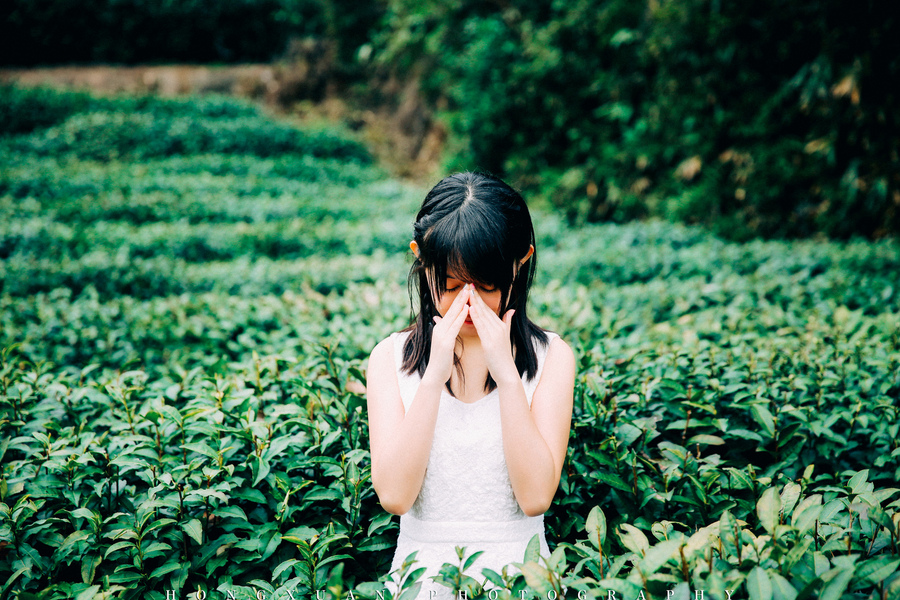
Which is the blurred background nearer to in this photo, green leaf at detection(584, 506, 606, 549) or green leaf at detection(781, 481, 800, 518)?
green leaf at detection(781, 481, 800, 518)

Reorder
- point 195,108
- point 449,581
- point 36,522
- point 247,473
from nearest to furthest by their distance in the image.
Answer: point 449,581, point 36,522, point 247,473, point 195,108

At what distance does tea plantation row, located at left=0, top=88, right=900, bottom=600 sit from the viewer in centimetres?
124

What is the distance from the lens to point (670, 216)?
706 centimetres

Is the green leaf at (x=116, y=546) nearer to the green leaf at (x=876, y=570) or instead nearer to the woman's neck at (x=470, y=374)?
the woman's neck at (x=470, y=374)

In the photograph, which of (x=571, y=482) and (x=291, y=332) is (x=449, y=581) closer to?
(x=571, y=482)

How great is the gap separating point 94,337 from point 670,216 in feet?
21.2

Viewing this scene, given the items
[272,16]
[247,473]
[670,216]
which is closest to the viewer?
[247,473]

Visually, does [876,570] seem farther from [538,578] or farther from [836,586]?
[538,578]

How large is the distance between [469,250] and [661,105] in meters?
6.99

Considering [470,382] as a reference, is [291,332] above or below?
below

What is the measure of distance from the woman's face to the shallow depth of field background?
548 millimetres

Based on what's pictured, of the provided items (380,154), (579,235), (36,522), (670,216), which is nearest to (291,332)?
(36,522)

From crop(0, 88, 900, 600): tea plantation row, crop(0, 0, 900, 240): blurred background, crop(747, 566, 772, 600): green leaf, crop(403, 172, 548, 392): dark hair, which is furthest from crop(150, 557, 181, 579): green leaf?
crop(0, 0, 900, 240): blurred background

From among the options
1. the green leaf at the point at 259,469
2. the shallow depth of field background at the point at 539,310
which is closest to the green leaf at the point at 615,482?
the shallow depth of field background at the point at 539,310
